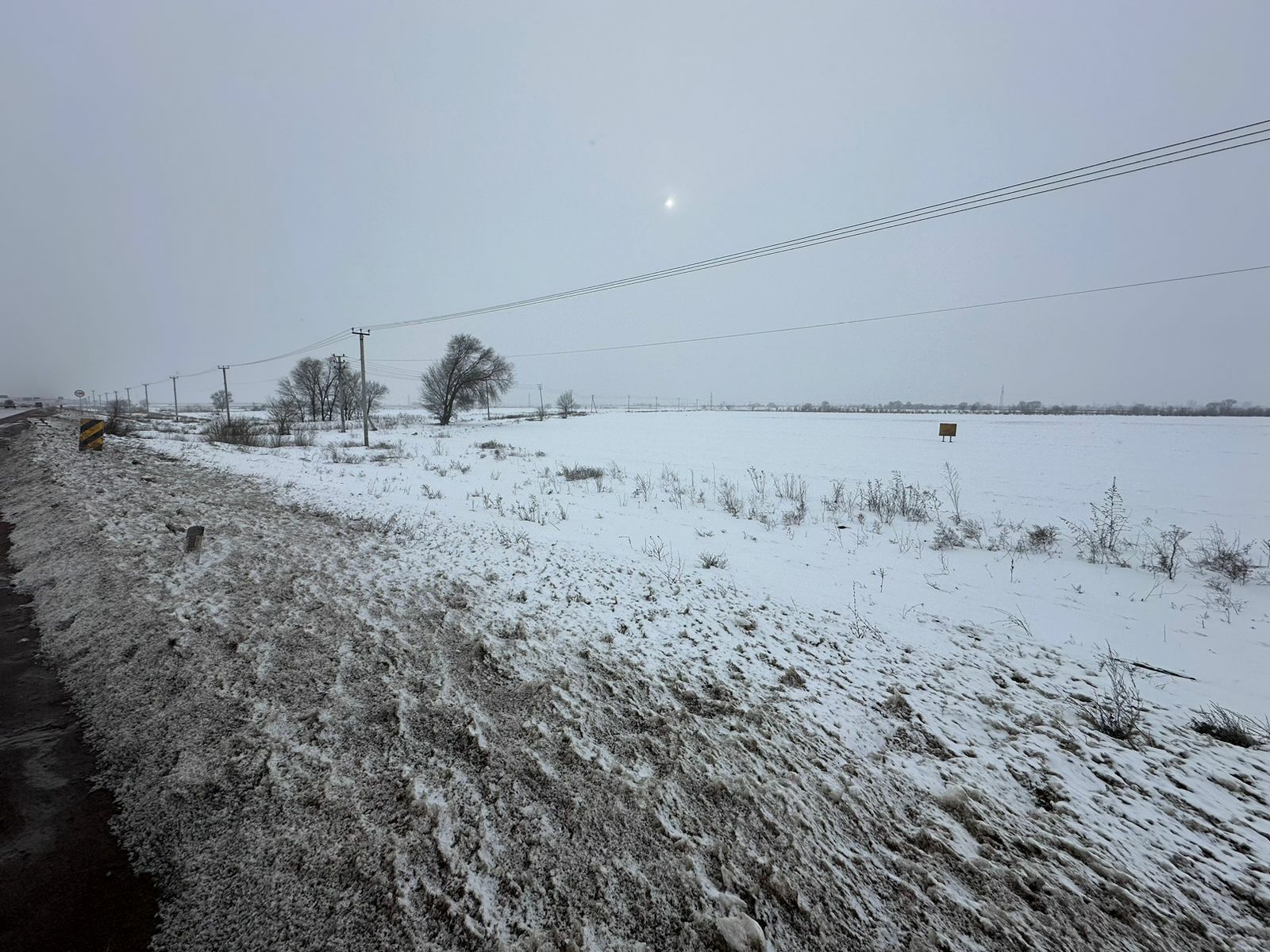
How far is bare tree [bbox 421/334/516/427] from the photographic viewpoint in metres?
50.8

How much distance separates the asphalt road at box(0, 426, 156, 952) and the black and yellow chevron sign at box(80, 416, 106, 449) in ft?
54.0

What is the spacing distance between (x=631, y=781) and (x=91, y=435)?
20.7 metres

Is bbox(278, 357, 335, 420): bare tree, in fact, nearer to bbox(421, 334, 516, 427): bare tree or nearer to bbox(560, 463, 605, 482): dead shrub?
bbox(421, 334, 516, 427): bare tree

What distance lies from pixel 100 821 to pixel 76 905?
539mm

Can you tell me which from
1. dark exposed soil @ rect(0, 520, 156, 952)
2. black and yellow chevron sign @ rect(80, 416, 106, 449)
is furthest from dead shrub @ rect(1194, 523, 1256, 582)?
black and yellow chevron sign @ rect(80, 416, 106, 449)

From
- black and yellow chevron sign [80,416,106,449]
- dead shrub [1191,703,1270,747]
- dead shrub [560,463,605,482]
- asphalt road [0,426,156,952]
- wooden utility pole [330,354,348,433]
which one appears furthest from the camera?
wooden utility pole [330,354,348,433]

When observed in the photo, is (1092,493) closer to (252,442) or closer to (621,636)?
(621,636)

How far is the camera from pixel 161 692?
10.2 feet

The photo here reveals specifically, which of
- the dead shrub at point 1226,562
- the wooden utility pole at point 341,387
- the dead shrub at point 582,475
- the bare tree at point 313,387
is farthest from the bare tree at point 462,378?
the dead shrub at point 1226,562

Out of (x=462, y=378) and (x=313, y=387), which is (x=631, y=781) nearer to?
(x=462, y=378)

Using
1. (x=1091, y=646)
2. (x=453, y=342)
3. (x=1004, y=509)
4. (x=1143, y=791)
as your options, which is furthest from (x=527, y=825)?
(x=453, y=342)

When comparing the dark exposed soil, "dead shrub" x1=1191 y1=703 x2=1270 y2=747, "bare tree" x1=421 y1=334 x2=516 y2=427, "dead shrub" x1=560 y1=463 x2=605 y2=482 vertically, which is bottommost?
"dead shrub" x1=1191 y1=703 x2=1270 y2=747

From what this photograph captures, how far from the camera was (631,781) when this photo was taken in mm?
2514

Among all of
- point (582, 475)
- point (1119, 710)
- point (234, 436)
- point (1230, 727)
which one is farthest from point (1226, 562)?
point (234, 436)
